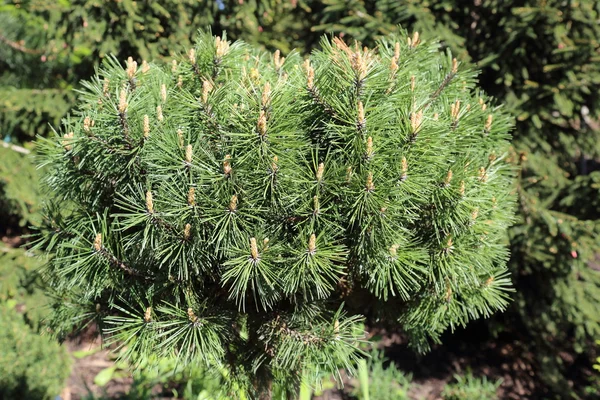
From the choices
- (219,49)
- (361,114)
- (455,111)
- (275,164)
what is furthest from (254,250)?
(455,111)

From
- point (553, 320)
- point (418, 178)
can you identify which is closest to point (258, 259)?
point (418, 178)

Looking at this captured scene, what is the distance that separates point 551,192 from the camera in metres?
3.25

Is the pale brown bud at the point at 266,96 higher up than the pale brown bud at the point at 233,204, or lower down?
higher up

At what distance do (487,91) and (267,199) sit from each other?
8.08 ft

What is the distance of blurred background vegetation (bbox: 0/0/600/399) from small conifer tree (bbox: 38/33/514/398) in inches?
55.0

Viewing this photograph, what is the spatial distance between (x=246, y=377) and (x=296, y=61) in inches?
45.9

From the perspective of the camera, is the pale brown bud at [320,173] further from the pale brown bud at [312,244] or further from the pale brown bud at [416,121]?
A: the pale brown bud at [416,121]

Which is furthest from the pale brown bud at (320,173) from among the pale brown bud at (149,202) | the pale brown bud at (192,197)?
the pale brown bud at (149,202)

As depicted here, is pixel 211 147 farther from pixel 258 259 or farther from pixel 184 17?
pixel 184 17

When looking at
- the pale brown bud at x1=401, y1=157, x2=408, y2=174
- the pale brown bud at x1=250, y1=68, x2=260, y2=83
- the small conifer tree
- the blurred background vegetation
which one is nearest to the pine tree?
the blurred background vegetation

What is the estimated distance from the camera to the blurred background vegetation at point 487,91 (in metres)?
3.01

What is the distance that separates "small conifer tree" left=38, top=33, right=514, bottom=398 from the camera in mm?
1395

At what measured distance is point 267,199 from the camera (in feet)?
4.68

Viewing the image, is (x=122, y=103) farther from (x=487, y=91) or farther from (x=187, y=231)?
(x=487, y=91)
